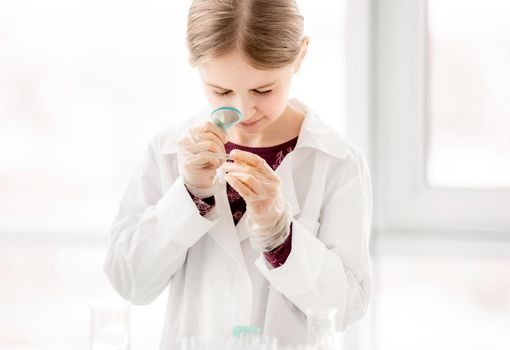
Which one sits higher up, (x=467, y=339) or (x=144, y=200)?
(x=144, y=200)

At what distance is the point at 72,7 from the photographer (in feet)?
8.24

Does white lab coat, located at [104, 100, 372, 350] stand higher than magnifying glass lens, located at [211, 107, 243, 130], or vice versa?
magnifying glass lens, located at [211, 107, 243, 130]

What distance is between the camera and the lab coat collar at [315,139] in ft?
5.47

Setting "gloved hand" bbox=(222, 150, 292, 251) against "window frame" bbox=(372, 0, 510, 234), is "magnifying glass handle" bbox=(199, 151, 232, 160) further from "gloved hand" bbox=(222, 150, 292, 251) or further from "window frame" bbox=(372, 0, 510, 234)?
"window frame" bbox=(372, 0, 510, 234)

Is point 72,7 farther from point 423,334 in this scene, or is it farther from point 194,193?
point 423,334

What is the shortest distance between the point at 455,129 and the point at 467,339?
1.90 feet

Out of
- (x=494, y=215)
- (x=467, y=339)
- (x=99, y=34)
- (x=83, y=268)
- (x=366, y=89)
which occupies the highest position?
(x=99, y=34)

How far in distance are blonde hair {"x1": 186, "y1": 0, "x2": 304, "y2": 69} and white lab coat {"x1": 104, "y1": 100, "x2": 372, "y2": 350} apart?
0.80ft

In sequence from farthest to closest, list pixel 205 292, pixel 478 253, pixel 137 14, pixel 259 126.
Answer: pixel 137 14 → pixel 478 253 → pixel 205 292 → pixel 259 126

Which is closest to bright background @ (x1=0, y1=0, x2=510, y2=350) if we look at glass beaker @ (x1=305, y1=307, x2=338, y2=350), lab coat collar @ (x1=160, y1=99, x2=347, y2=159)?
lab coat collar @ (x1=160, y1=99, x2=347, y2=159)

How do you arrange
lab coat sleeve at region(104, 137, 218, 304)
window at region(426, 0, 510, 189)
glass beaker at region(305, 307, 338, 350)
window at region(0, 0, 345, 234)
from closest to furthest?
glass beaker at region(305, 307, 338, 350) → lab coat sleeve at region(104, 137, 218, 304) → window at region(426, 0, 510, 189) → window at region(0, 0, 345, 234)

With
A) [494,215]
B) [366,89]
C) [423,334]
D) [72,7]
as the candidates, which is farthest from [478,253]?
[72,7]

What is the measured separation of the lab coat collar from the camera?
5.47 feet

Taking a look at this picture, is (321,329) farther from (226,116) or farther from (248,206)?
(226,116)
